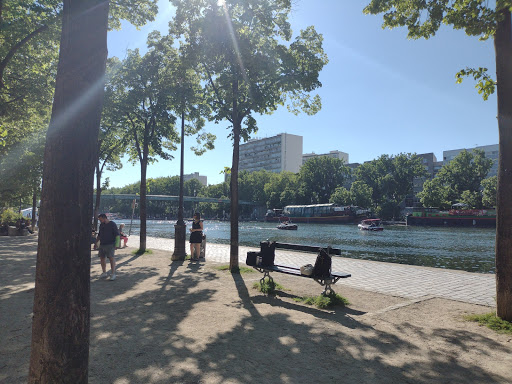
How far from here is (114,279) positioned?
885 centimetres

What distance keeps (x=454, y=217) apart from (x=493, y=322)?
3078 inches

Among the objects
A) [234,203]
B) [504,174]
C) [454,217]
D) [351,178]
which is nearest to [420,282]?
[504,174]

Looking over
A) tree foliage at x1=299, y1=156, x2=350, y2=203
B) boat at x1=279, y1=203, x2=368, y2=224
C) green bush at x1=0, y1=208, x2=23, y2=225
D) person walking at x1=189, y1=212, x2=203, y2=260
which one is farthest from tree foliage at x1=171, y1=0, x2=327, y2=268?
tree foliage at x1=299, y1=156, x2=350, y2=203

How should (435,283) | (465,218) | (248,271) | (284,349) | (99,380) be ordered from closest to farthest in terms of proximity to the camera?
(99,380) < (284,349) < (435,283) < (248,271) < (465,218)

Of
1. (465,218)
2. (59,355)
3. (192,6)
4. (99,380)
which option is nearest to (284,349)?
(99,380)

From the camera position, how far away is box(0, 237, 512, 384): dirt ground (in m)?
3.61

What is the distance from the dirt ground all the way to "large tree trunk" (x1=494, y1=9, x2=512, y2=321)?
70 centimetres

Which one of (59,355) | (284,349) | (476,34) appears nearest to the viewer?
(59,355)

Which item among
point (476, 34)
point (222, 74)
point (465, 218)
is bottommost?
point (465, 218)

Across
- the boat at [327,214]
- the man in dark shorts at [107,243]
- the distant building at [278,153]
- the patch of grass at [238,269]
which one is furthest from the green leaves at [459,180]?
the man in dark shorts at [107,243]

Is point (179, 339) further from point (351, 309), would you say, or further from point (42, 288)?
point (351, 309)

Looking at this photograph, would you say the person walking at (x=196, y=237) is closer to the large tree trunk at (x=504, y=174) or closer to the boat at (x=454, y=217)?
the large tree trunk at (x=504, y=174)

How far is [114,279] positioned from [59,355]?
7135 mm

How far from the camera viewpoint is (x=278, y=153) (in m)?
152
